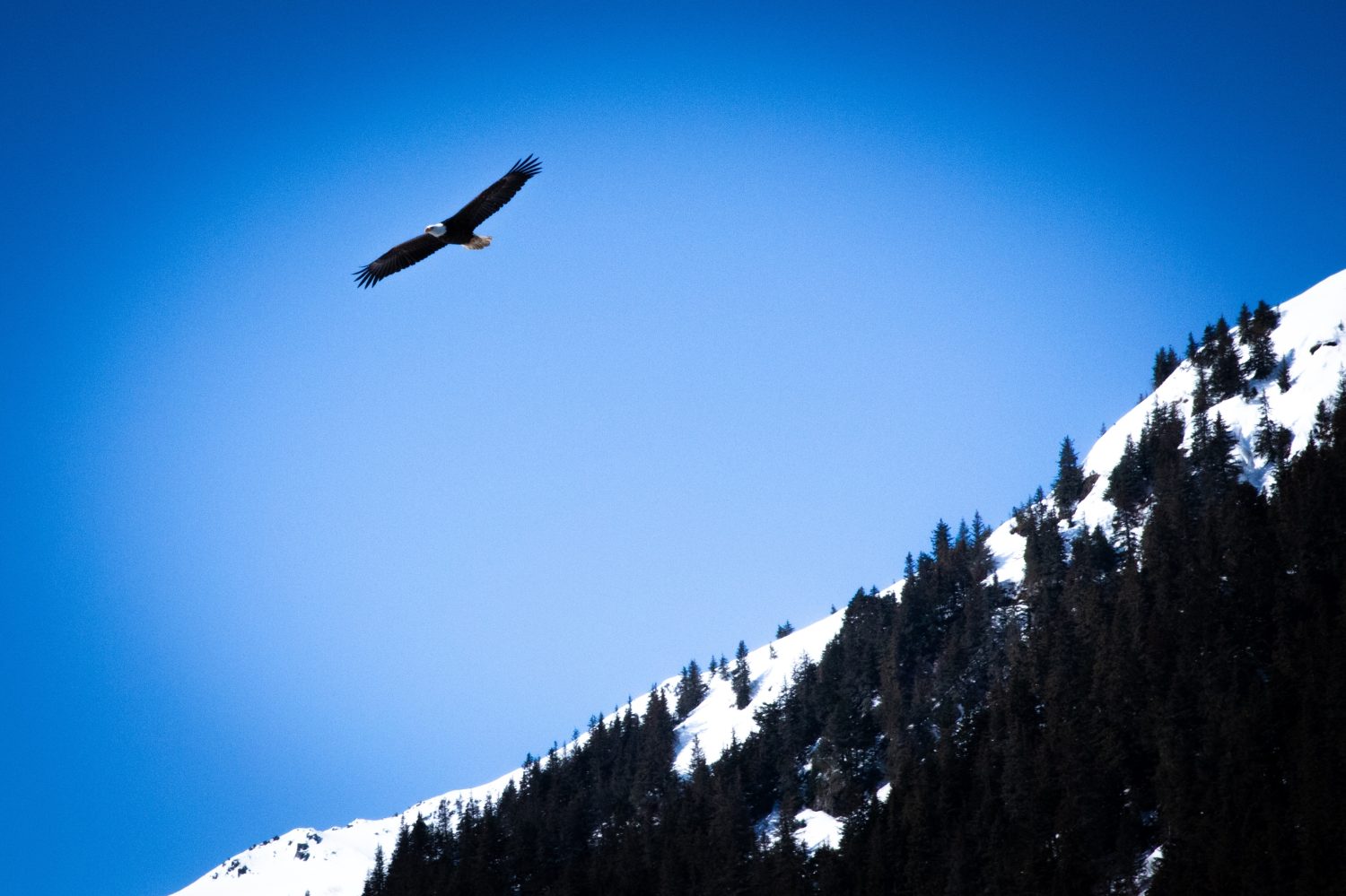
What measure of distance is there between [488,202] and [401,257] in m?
2.67

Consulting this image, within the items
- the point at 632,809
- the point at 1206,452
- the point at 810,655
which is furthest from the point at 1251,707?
the point at 810,655

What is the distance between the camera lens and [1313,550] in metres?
78.2

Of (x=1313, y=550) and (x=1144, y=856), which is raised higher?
(x=1313, y=550)

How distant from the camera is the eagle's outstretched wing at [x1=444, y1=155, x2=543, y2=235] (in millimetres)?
26688

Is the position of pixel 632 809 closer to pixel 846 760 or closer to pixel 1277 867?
pixel 846 760

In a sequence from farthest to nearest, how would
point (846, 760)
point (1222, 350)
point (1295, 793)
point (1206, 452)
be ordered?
1. point (1222, 350)
2. point (1206, 452)
3. point (846, 760)
4. point (1295, 793)

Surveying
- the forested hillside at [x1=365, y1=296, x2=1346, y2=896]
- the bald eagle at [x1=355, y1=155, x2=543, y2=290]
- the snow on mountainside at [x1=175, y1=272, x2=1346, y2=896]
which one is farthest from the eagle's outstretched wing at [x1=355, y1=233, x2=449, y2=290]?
the snow on mountainside at [x1=175, y1=272, x2=1346, y2=896]

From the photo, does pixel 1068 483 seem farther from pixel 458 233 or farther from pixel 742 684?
pixel 458 233

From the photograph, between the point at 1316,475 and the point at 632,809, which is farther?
the point at 632,809

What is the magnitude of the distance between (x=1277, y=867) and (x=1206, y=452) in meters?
60.7

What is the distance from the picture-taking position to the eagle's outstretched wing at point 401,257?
27.2 m

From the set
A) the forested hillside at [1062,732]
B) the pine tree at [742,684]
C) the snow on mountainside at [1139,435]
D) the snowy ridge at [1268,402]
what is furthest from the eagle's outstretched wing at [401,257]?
the pine tree at [742,684]

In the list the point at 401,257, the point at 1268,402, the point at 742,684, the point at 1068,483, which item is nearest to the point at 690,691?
the point at 742,684

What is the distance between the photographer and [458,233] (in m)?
27.3
